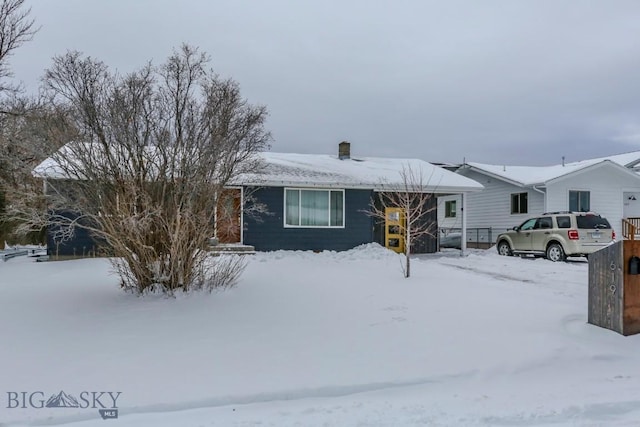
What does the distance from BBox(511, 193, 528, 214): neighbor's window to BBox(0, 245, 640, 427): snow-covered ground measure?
13.9 m

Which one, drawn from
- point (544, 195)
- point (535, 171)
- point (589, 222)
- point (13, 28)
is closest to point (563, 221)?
point (589, 222)

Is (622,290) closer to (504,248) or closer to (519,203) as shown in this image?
(504,248)

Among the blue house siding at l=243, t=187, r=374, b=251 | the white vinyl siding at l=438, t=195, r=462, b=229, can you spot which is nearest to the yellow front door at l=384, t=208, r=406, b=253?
the blue house siding at l=243, t=187, r=374, b=251

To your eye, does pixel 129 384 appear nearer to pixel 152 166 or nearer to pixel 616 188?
pixel 152 166

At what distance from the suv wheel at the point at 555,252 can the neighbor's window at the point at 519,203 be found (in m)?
6.04

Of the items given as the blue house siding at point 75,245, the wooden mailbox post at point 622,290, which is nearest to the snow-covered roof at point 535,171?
the wooden mailbox post at point 622,290

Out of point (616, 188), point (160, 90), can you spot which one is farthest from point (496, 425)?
point (616, 188)

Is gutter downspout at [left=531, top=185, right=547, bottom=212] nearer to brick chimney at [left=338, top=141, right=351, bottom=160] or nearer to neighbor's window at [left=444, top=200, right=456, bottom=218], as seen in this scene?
Answer: neighbor's window at [left=444, top=200, right=456, bottom=218]

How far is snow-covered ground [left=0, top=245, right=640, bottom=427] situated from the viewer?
3.60 meters

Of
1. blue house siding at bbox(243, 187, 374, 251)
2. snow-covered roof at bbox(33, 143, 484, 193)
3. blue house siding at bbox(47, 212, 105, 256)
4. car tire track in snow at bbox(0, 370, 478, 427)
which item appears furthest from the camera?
snow-covered roof at bbox(33, 143, 484, 193)

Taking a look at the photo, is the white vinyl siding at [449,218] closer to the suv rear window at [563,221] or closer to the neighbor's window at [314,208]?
the suv rear window at [563,221]

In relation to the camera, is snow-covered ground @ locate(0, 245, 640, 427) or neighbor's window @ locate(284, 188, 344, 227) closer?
snow-covered ground @ locate(0, 245, 640, 427)

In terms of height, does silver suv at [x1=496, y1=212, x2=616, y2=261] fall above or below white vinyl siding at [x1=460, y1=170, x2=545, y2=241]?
below

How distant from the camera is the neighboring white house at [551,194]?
759 inches
